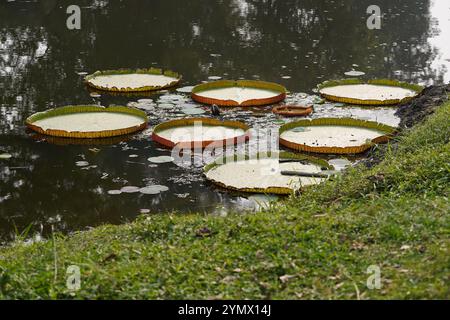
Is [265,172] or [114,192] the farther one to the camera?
[265,172]

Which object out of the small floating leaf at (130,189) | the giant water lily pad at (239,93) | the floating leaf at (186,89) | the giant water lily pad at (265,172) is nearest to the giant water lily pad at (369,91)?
the giant water lily pad at (239,93)

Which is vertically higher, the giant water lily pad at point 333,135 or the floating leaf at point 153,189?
the giant water lily pad at point 333,135

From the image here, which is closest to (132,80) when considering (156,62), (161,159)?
(156,62)

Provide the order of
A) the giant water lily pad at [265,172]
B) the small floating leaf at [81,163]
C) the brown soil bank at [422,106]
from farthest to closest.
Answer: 1. the brown soil bank at [422,106]
2. the small floating leaf at [81,163]
3. the giant water lily pad at [265,172]

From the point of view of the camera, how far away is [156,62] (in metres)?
11.2

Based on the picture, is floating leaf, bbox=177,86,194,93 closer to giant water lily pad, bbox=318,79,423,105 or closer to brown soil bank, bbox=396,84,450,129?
giant water lily pad, bbox=318,79,423,105

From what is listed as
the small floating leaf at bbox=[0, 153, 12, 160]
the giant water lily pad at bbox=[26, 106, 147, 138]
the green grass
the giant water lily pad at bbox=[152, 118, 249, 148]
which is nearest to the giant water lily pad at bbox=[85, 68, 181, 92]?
the giant water lily pad at bbox=[26, 106, 147, 138]

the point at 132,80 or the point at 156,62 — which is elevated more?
the point at 156,62

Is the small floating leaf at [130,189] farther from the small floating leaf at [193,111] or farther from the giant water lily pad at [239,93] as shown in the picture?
the giant water lily pad at [239,93]

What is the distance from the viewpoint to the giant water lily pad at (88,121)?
321 inches

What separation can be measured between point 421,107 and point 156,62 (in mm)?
4302

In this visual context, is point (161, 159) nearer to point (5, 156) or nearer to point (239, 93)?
point (5, 156)

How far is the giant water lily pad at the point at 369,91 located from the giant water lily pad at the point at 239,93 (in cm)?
65

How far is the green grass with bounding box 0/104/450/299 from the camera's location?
358 centimetres
